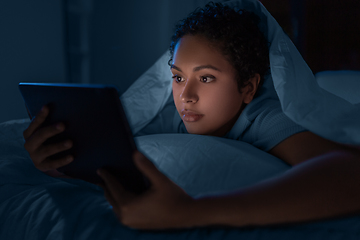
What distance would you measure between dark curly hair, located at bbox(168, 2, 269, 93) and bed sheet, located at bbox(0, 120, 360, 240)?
299mm

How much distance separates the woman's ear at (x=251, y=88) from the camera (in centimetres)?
81

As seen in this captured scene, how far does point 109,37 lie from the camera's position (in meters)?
1.78

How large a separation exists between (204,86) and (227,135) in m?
0.19

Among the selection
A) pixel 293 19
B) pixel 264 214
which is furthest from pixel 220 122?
pixel 293 19

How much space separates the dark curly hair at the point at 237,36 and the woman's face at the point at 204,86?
27 millimetres

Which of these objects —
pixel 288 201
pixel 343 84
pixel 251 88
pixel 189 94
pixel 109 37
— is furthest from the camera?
pixel 109 37

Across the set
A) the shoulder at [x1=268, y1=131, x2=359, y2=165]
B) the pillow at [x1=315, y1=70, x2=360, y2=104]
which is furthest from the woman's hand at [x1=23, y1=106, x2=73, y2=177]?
the pillow at [x1=315, y1=70, x2=360, y2=104]

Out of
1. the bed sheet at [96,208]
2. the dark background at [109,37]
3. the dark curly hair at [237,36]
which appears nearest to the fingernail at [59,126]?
the bed sheet at [96,208]

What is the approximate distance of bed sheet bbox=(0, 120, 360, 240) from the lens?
16.5 inches

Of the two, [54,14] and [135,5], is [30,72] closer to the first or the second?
[54,14]

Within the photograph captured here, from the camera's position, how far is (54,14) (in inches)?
60.4

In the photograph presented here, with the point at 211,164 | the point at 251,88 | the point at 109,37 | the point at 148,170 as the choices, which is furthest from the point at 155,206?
the point at 109,37

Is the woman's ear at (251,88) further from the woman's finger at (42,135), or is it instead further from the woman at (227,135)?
the woman's finger at (42,135)

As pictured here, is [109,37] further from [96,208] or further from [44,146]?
[96,208]
